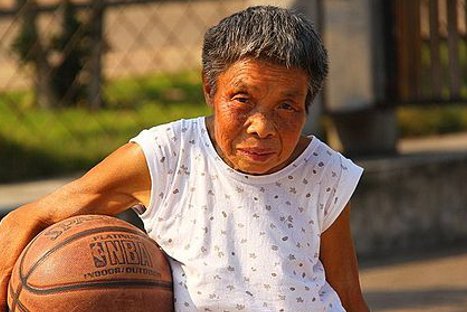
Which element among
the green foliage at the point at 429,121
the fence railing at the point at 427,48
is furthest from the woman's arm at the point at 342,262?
the green foliage at the point at 429,121

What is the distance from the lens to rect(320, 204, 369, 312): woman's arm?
12.9 ft

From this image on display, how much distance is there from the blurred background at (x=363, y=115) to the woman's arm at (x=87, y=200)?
3526 millimetres

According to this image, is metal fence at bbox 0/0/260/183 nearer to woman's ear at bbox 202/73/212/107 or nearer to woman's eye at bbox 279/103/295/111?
woman's ear at bbox 202/73/212/107

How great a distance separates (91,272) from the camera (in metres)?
3.73

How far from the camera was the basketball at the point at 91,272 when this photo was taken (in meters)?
3.72

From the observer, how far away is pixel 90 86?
10461 millimetres

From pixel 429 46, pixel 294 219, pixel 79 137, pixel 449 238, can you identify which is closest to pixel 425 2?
pixel 429 46

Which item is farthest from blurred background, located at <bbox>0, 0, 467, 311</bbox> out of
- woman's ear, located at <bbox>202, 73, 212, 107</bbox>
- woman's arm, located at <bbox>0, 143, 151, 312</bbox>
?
woman's ear, located at <bbox>202, 73, 212, 107</bbox>

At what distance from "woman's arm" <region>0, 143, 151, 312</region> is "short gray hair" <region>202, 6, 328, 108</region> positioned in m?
0.32

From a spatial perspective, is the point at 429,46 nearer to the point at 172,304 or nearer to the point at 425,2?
the point at 425,2

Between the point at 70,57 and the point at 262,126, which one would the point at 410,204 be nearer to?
the point at 70,57

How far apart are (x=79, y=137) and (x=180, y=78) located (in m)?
2.20

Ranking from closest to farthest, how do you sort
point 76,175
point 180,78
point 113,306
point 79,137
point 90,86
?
1. point 113,306
2. point 76,175
3. point 79,137
4. point 90,86
5. point 180,78

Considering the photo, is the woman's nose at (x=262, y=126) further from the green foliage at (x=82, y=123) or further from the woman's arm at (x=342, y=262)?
the green foliage at (x=82, y=123)
